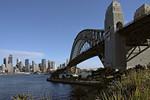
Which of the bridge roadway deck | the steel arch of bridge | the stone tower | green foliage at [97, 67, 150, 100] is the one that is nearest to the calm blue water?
green foliage at [97, 67, 150, 100]

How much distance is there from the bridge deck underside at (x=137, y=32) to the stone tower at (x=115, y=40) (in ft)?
7.14

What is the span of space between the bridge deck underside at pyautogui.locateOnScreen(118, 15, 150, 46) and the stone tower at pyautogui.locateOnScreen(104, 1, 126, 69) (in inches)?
85.7

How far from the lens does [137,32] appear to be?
38000 millimetres

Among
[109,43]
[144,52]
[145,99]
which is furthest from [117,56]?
[145,99]

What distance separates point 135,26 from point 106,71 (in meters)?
12.2

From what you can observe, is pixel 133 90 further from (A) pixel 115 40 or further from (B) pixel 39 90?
(B) pixel 39 90

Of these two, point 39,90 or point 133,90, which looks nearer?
point 133,90

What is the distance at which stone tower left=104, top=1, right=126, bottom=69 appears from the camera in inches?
1531

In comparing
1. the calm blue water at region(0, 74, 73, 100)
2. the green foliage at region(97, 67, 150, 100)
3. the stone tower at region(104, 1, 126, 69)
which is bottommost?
the calm blue water at region(0, 74, 73, 100)

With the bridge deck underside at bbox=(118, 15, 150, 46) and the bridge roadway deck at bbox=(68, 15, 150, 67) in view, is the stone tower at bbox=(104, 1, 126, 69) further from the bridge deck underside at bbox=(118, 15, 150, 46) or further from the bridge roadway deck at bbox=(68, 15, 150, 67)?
the bridge deck underside at bbox=(118, 15, 150, 46)

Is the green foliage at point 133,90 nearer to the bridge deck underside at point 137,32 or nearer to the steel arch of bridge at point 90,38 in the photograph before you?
the bridge deck underside at point 137,32

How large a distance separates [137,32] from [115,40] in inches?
225

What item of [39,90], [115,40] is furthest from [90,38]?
[39,90]

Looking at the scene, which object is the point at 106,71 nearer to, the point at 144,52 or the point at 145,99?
the point at 144,52
